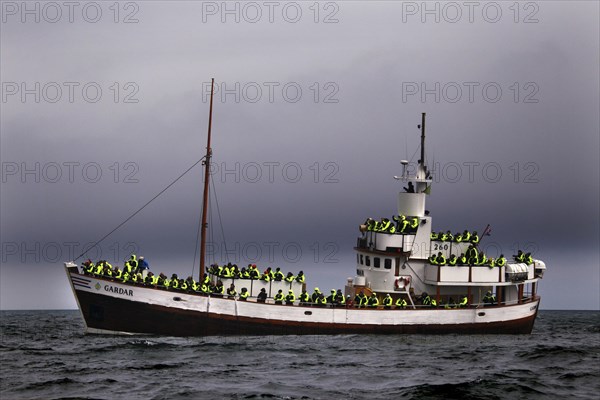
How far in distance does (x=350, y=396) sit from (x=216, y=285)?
2301 centimetres

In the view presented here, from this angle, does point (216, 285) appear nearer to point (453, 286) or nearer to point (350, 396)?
point (453, 286)

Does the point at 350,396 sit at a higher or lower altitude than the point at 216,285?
lower

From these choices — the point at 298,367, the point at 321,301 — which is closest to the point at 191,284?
the point at 321,301

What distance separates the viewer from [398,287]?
224 ft

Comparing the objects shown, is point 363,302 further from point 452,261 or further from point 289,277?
point 452,261

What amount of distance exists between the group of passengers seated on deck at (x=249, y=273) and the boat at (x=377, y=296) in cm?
16

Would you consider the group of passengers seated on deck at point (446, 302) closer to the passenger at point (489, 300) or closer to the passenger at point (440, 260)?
the passenger at point (489, 300)

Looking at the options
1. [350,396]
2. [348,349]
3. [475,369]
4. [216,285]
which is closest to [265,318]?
[216,285]

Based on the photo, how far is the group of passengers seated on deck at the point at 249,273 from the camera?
65.2 m

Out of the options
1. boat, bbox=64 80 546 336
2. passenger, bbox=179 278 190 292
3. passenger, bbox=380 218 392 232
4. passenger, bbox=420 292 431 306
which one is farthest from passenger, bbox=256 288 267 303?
passenger, bbox=420 292 431 306

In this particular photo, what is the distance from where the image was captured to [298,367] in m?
51.0

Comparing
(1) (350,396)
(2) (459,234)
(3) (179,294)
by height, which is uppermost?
(2) (459,234)

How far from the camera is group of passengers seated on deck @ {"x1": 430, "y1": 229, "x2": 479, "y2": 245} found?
6943 centimetres

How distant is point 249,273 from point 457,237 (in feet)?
46.8
